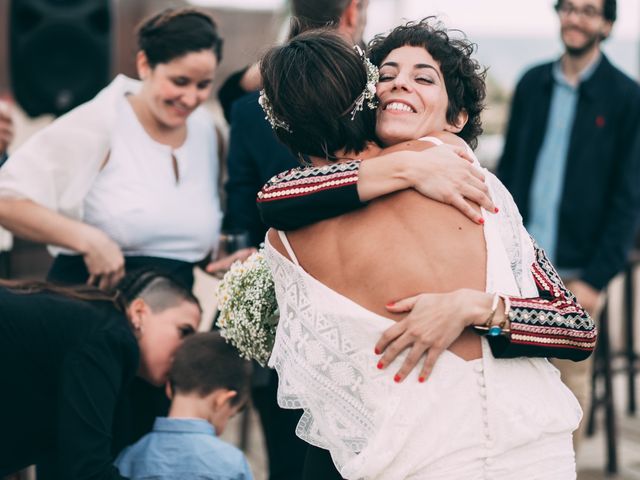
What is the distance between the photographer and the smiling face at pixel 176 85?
3613 millimetres

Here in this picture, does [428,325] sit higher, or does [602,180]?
[428,325]

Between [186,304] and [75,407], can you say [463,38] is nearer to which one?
[186,304]

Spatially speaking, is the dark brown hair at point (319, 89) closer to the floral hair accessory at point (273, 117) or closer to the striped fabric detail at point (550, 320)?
the floral hair accessory at point (273, 117)

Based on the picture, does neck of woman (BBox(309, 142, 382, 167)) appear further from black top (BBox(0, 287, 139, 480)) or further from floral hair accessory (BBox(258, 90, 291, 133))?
black top (BBox(0, 287, 139, 480))

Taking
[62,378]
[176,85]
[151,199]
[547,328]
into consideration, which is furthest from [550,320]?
[176,85]

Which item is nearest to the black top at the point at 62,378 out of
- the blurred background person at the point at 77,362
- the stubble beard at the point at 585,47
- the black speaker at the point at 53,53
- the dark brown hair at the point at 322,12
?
the blurred background person at the point at 77,362

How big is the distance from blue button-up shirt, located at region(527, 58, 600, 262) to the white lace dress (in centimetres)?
236

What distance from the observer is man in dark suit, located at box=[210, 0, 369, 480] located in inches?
132

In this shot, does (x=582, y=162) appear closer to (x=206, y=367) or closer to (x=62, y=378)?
(x=206, y=367)

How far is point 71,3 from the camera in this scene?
248 inches

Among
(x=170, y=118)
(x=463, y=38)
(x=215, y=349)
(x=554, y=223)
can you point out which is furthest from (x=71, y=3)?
(x=463, y=38)

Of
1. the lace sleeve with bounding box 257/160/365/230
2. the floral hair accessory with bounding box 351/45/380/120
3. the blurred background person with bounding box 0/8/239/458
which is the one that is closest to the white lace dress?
the lace sleeve with bounding box 257/160/365/230

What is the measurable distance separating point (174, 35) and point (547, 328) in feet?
6.45

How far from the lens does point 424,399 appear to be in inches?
84.8
